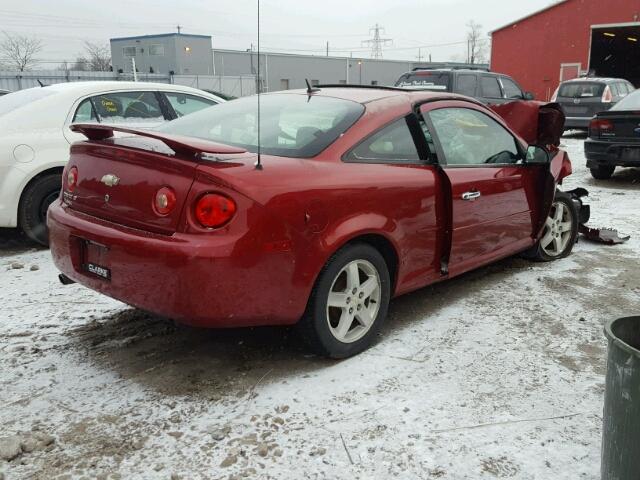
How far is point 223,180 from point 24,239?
4.14 m

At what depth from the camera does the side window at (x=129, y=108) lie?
238 inches

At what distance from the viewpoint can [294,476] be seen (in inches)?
95.1

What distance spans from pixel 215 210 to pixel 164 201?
0.86ft

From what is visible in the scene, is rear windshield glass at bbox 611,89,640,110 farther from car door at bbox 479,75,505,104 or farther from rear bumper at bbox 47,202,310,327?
rear bumper at bbox 47,202,310,327

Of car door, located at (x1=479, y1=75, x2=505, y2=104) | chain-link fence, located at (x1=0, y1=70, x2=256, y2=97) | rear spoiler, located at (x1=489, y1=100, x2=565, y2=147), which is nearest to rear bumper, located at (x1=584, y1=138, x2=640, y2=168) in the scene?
car door, located at (x1=479, y1=75, x2=505, y2=104)

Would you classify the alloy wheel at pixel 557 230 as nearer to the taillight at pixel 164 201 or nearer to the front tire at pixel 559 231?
the front tire at pixel 559 231

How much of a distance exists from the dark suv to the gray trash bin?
406 inches

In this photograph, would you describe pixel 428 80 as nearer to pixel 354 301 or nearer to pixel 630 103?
pixel 630 103

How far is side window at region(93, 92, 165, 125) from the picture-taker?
604 centimetres

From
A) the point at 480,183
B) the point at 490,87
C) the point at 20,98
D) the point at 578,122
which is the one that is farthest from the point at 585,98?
the point at 20,98

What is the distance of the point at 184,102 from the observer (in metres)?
6.64

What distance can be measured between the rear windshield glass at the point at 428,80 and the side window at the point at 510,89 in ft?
5.84

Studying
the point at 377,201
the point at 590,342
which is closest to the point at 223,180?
the point at 377,201

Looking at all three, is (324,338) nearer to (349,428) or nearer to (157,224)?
(349,428)
